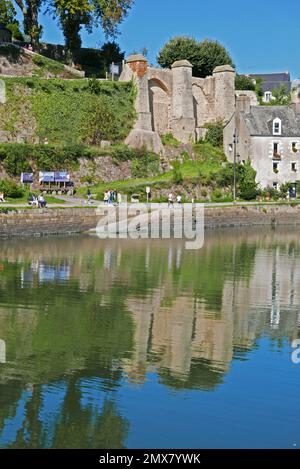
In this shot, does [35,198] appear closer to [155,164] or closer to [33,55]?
[155,164]

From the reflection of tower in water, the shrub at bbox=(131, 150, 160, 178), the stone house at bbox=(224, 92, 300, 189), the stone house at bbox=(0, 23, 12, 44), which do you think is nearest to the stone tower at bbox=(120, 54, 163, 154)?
the shrub at bbox=(131, 150, 160, 178)

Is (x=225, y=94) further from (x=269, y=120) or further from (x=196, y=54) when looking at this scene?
(x=196, y=54)

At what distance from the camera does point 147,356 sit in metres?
14.6

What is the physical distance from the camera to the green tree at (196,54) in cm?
6219

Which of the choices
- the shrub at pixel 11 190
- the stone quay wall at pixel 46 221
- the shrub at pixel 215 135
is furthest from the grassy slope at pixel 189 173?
the stone quay wall at pixel 46 221

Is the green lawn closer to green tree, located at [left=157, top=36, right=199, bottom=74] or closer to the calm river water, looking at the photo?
the calm river water

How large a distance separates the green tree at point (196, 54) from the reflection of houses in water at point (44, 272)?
37.8 m

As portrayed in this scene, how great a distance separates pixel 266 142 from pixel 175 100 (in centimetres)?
702

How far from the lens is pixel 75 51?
2254 inches

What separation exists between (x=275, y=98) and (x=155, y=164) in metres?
20.3

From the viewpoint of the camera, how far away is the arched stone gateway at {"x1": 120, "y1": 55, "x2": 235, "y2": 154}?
51.4 metres

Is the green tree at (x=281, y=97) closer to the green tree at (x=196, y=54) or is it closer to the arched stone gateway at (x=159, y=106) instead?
the green tree at (x=196, y=54)

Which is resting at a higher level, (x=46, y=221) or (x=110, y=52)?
(x=110, y=52)

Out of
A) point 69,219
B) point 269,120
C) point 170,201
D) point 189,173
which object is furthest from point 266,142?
point 69,219
